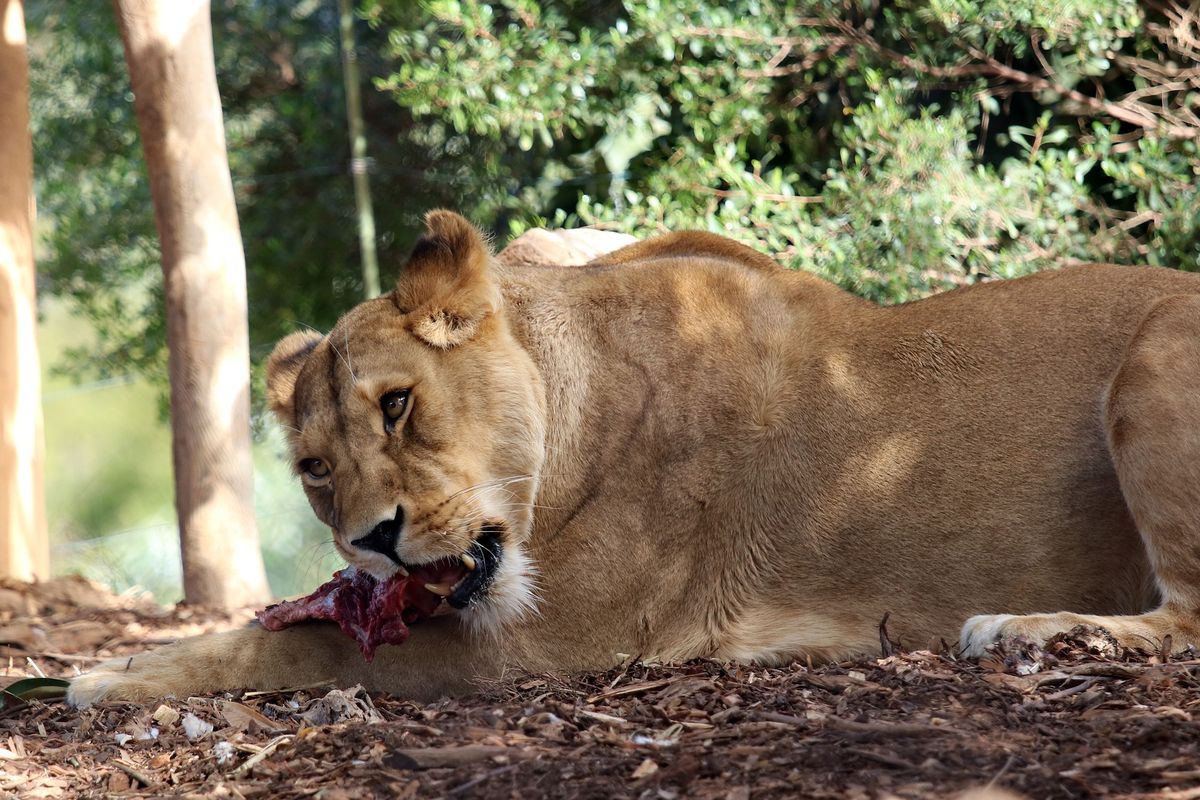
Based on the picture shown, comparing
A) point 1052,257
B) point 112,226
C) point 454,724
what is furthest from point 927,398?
point 112,226

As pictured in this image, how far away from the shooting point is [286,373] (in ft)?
13.6

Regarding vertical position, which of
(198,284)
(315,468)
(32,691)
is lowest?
(32,691)

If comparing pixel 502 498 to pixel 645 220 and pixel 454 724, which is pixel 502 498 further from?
pixel 645 220

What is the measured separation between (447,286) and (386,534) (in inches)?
29.8

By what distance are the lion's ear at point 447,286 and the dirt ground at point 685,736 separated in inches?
40.8

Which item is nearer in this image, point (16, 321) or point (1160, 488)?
point (1160, 488)

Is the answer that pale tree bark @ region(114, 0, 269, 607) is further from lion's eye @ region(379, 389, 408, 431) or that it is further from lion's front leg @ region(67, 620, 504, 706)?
lion's eye @ region(379, 389, 408, 431)

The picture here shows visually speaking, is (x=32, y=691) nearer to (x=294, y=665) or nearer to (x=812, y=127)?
(x=294, y=665)

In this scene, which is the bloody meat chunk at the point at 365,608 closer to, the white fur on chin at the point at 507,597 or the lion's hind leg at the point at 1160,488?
the white fur on chin at the point at 507,597

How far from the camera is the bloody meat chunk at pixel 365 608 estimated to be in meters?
3.68

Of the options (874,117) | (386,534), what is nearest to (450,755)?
(386,534)

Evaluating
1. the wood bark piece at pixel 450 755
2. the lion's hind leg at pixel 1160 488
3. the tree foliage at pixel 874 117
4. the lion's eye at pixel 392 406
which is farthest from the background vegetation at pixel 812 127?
the wood bark piece at pixel 450 755

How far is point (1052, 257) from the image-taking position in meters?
6.31

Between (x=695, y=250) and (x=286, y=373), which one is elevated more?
(x=695, y=250)
